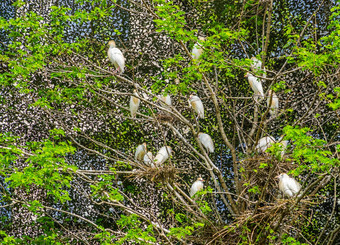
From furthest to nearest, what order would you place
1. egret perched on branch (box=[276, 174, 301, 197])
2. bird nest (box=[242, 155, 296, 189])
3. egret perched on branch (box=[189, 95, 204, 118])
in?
egret perched on branch (box=[189, 95, 204, 118])
bird nest (box=[242, 155, 296, 189])
egret perched on branch (box=[276, 174, 301, 197])

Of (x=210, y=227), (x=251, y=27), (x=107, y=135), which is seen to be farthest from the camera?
(x=107, y=135)

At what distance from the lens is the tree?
3482 millimetres

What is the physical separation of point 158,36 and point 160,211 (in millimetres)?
1546

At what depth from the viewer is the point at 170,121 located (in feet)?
12.5

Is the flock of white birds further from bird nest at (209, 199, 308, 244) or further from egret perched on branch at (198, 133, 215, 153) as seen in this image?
bird nest at (209, 199, 308, 244)

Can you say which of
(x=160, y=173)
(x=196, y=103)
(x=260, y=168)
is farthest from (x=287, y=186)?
(x=196, y=103)

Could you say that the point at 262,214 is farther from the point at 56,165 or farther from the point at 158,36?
the point at 158,36

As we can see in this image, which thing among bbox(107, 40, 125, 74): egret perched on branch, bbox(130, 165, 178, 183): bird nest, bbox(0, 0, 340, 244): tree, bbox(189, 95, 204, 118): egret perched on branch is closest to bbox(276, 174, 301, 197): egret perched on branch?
bbox(0, 0, 340, 244): tree

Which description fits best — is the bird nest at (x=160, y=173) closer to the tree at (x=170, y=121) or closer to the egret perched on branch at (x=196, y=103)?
the tree at (x=170, y=121)

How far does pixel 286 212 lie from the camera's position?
10.2 feet

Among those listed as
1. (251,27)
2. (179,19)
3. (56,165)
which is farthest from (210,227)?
(251,27)

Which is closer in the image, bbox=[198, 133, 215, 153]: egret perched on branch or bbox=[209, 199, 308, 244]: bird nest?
bbox=[209, 199, 308, 244]: bird nest

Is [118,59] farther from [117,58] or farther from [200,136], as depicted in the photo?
[200,136]

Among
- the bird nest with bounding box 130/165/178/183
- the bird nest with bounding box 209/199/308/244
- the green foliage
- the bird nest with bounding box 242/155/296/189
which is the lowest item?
the bird nest with bounding box 209/199/308/244
